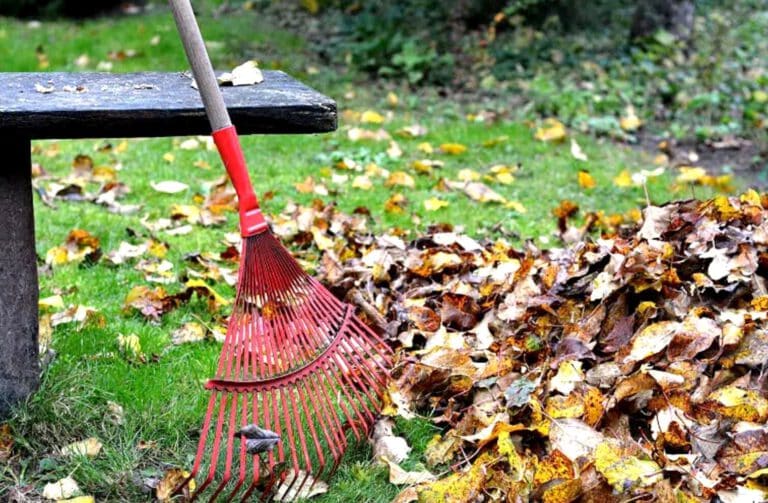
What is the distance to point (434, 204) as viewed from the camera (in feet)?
13.8

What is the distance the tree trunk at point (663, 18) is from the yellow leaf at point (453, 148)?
112 inches

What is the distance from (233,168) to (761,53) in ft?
22.5

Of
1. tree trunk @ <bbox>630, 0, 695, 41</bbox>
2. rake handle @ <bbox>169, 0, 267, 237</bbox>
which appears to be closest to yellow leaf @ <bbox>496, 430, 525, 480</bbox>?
rake handle @ <bbox>169, 0, 267, 237</bbox>

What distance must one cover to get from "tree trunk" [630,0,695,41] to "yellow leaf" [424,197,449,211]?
3777mm

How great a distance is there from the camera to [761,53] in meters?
7.83

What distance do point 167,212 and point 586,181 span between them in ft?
7.10

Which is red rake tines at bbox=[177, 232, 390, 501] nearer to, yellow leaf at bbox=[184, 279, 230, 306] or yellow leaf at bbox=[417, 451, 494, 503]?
yellow leaf at bbox=[417, 451, 494, 503]

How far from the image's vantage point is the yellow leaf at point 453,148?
16.9 feet

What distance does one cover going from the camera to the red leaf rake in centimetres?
209

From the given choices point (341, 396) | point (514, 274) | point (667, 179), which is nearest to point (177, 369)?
point (341, 396)

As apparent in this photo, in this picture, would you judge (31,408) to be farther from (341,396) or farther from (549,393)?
(549,393)

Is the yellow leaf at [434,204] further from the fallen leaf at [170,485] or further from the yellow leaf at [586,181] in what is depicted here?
the fallen leaf at [170,485]

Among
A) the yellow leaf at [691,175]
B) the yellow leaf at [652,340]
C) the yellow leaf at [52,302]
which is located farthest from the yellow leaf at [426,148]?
the yellow leaf at [652,340]

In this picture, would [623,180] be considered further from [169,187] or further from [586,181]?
[169,187]
